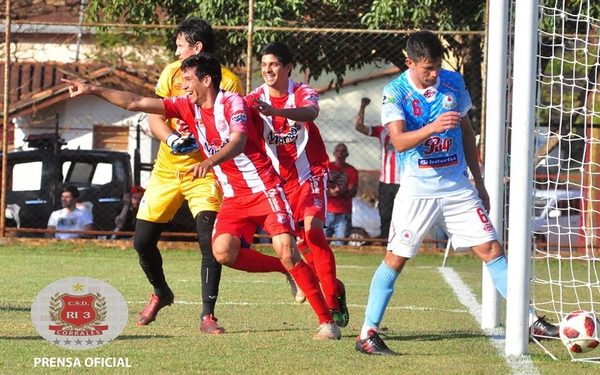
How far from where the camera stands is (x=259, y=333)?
325 inches

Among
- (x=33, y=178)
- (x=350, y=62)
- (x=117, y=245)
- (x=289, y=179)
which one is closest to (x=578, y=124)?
(x=350, y=62)

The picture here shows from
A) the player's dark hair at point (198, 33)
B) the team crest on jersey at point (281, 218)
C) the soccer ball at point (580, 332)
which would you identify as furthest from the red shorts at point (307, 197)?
the soccer ball at point (580, 332)

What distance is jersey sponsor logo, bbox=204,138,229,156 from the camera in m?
8.05

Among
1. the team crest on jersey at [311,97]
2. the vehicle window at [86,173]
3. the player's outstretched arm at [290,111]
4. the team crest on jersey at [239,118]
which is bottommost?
the vehicle window at [86,173]

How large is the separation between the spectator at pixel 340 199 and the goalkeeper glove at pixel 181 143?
8435 millimetres

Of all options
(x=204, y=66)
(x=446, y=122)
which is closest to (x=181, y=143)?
(x=204, y=66)

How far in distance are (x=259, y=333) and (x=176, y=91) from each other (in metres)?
1.88

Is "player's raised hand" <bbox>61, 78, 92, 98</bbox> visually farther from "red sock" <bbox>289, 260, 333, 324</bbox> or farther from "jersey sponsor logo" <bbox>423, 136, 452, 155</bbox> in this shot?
"jersey sponsor logo" <bbox>423, 136, 452, 155</bbox>

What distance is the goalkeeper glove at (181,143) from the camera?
8.29 m

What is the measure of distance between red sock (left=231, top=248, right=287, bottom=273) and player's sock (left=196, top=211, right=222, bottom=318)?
6.8 inches

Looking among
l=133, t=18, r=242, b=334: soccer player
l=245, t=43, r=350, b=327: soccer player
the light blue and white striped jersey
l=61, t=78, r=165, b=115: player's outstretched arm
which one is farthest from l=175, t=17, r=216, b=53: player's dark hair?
the light blue and white striped jersey

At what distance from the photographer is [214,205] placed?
8.83 m

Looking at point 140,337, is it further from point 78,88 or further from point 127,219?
point 127,219

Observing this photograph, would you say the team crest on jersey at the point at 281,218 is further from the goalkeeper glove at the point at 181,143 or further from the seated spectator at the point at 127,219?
the seated spectator at the point at 127,219
